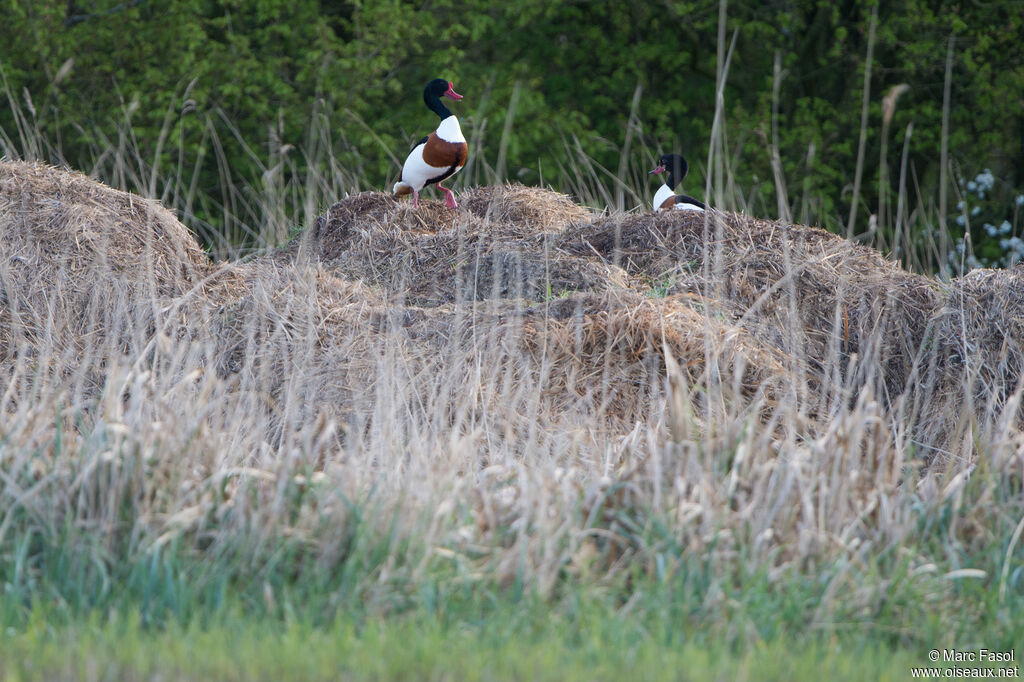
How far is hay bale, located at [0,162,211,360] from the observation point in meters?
5.09

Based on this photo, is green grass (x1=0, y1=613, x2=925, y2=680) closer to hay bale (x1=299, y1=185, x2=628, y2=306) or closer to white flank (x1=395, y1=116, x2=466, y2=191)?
hay bale (x1=299, y1=185, x2=628, y2=306)

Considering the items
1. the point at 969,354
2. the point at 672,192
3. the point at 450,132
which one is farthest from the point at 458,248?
the point at 969,354

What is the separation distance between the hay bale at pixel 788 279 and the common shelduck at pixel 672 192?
52 cm

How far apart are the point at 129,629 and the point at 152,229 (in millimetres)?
3977

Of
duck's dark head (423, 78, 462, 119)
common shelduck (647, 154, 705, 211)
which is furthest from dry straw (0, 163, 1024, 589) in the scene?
duck's dark head (423, 78, 462, 119)

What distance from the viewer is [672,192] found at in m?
7.09

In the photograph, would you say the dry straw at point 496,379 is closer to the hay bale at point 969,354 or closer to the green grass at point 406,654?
the hay bale at point 969,354

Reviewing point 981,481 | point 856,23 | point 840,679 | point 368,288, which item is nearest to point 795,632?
point 840,679

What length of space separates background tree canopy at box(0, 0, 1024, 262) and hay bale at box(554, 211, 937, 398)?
5.41 meters

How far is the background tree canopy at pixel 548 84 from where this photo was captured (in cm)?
1176

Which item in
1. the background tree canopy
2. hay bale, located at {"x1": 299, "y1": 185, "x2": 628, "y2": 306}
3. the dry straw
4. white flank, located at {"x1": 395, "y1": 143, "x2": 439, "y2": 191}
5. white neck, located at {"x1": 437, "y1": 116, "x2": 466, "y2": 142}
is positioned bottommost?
the dry straw

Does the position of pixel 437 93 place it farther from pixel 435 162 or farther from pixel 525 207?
pixel 525 207

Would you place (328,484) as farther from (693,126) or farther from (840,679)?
Answer: (693,126)

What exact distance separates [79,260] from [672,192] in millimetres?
3660
